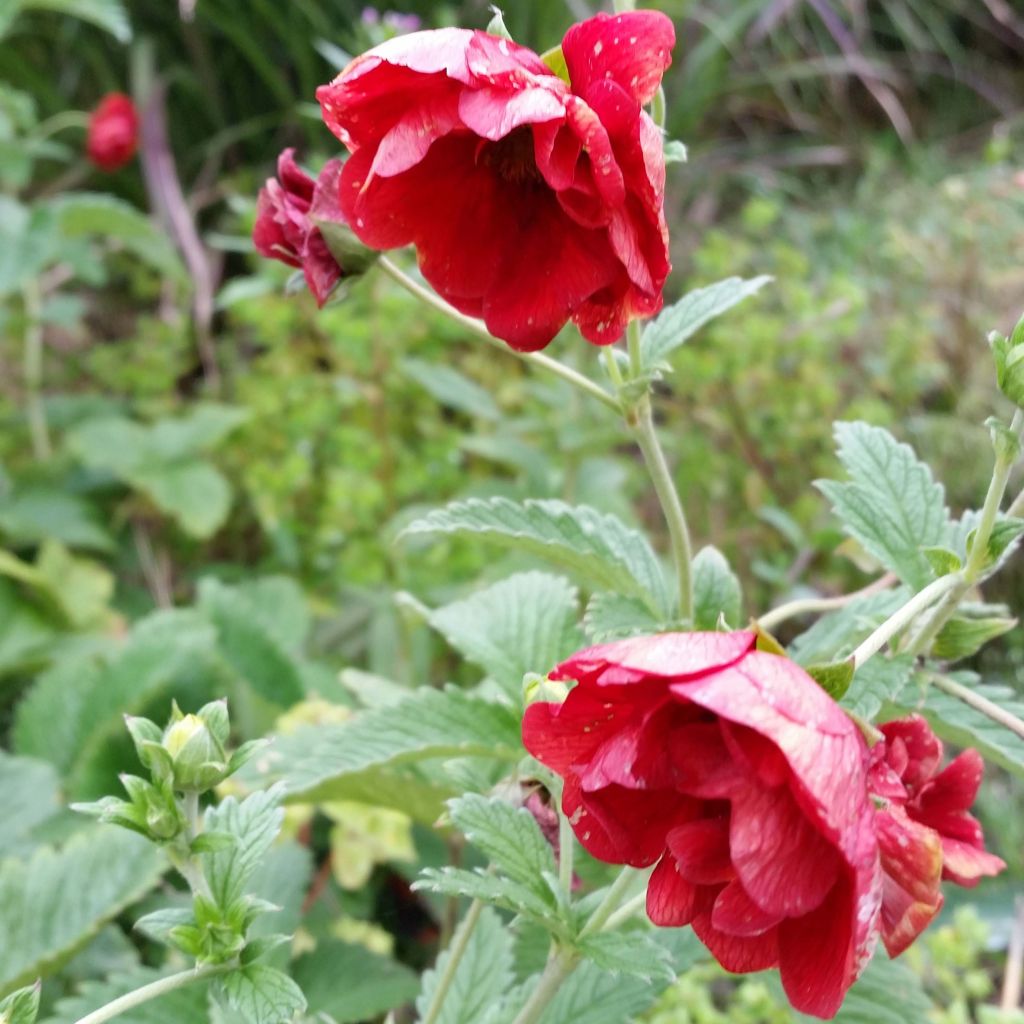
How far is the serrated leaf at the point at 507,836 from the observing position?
1.45 ft

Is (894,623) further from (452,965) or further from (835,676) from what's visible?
(452,965)

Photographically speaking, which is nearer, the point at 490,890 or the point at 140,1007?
the point at 490,890

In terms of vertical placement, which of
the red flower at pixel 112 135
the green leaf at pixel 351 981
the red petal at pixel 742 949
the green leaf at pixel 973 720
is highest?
the red flower at pixel 112 135

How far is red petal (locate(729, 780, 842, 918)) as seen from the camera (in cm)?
33

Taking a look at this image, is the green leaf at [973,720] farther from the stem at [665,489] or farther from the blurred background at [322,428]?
the blurred background at [322,428]

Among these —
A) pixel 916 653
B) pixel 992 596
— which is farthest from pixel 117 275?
pixel 916 653

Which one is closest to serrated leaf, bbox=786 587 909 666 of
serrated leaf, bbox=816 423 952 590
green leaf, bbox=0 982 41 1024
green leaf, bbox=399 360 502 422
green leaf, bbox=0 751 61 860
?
serrated leaf, bbox=816 423 952 590

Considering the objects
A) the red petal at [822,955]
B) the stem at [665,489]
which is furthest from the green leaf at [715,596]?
the red petal at [822,955]

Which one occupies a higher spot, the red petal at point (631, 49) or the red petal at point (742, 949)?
the red petal at point (631, 49)

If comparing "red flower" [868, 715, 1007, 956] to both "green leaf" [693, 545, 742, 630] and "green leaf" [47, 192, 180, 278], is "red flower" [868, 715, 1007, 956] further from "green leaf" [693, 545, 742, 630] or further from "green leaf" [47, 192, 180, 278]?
"green leaf" [47, 192, 180, 278]

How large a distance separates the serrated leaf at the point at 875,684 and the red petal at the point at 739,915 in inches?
3.6

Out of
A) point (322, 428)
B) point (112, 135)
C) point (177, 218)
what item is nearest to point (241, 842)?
point (322, 428)

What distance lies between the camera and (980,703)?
483 mm

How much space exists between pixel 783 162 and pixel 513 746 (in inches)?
89.4
